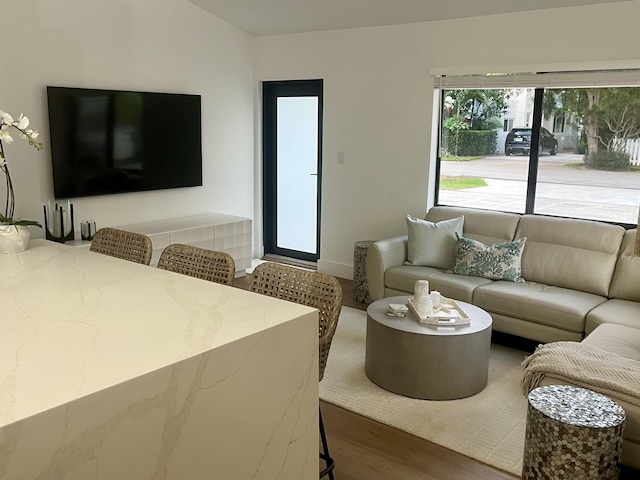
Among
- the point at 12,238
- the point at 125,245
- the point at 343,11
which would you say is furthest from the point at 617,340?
the point at 343,11

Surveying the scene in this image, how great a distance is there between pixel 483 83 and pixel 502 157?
2.15ft

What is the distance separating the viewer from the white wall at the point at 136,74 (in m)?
4.63

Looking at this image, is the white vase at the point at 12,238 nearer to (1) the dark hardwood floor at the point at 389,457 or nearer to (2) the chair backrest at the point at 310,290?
(2) the chair backrest at the point at 310,290

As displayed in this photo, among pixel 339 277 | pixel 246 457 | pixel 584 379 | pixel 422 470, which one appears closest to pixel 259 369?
pixel 246 457

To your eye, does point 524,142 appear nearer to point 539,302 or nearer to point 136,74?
point 539,302

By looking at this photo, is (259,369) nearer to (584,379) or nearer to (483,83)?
(584,379)

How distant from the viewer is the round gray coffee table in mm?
3410

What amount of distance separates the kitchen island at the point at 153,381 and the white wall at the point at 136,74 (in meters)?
2.95

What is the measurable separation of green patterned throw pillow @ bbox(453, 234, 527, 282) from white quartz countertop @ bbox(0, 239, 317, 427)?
2.89m

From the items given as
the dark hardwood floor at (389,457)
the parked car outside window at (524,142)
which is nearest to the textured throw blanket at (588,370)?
the dark hardwood floor at (389,457)

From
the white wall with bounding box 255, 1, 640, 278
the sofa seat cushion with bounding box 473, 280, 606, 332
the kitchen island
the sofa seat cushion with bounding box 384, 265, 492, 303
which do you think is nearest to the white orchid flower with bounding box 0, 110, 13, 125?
the kitchen island

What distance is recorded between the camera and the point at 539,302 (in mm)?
3988

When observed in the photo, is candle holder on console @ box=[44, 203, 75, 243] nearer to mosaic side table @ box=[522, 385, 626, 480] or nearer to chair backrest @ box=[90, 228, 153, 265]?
chair backrest @ box=[90, 228, 153, 265]

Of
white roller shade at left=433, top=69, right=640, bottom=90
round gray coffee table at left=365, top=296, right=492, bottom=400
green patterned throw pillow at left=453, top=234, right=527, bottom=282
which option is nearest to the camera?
round gray coffee table at left=365, top=296, right=492, bottom=400
